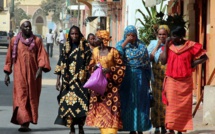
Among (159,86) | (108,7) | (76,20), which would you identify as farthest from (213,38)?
(76,20)

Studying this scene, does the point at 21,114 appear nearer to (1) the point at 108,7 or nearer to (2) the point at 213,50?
(2) the point at 213,50

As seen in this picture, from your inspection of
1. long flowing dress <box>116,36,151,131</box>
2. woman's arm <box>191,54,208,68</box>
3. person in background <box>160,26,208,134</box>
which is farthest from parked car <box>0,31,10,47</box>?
woman's arm <box>191,54,208,68</box>

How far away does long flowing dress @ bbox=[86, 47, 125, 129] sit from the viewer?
468 inches

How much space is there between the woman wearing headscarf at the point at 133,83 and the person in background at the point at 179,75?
0.38 metres

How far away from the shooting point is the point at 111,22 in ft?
168

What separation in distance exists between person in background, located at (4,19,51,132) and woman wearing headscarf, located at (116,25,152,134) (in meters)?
1.80

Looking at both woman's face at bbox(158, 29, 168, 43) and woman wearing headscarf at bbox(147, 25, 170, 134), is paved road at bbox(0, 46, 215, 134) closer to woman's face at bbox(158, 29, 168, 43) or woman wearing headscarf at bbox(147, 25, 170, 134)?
woman wearing headscarf at bbox(147, 25, 170, 134)

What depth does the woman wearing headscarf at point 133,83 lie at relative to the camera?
1227 cm

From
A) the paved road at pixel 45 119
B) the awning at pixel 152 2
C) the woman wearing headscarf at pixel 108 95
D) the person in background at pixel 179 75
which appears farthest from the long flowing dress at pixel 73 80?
the awning at pixel 152 2

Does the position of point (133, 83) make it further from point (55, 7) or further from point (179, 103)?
point (55, 7)

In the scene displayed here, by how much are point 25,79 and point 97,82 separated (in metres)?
2.28

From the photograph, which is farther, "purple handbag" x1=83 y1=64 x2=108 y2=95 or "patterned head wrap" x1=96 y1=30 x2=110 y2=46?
"patterned head wrap" x1=96 y1=30 x2=110 y2=46

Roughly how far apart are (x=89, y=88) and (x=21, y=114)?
2147mm

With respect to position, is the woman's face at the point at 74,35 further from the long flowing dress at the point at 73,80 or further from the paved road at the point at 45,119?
the paved road at the point at 45,119
